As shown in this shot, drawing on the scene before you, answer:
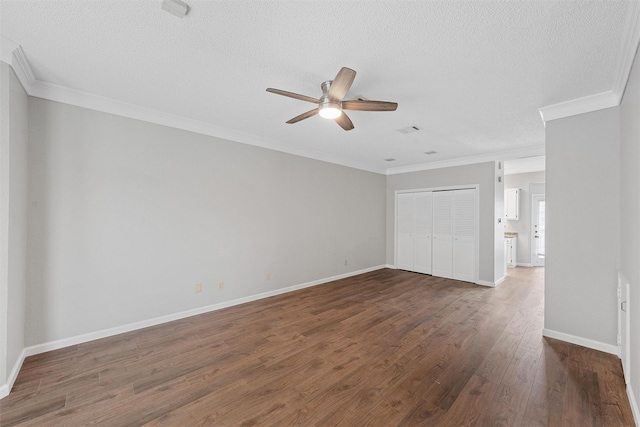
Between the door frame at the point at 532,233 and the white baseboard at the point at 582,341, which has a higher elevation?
the door frame at the point at 532,233

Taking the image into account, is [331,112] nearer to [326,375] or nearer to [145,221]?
[326,375]

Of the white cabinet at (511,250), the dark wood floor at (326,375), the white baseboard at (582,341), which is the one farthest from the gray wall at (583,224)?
the white cabinet at (511,250)

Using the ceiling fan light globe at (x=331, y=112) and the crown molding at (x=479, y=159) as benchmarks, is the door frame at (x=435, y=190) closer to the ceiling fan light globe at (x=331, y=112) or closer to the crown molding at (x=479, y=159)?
the crown molding at (x=479, y=159)

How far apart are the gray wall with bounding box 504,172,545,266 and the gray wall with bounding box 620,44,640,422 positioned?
5.70 meters

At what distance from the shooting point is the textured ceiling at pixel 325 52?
1.64 meters

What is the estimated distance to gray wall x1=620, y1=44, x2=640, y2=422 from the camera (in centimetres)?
175

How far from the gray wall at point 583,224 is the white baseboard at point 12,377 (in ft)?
16.8

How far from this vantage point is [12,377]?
6.93 feet

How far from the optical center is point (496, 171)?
523 centimetres

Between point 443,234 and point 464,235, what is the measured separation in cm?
44

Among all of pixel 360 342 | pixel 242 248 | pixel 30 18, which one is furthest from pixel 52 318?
pixel 360 342

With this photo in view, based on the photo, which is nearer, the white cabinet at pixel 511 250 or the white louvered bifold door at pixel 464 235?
the white louvered bifold door at pixel 464 235

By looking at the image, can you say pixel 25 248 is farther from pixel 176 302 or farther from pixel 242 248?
pixel 242 248

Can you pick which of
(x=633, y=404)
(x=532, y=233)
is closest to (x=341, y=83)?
(x=633, y=404)
